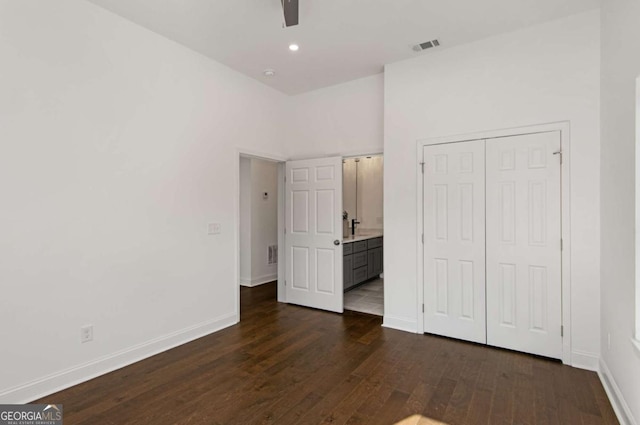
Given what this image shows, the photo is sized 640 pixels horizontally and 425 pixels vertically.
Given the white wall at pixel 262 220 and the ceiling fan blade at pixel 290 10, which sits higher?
the ceiling fan blade at pixel 290 10

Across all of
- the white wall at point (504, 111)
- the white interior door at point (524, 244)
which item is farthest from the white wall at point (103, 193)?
the white interior door at point (524, 244)

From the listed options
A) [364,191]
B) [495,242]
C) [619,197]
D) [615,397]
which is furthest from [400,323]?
[364,191]

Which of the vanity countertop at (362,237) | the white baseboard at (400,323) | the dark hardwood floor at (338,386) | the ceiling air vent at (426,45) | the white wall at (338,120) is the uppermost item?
the ceiling air vent at (426,45)

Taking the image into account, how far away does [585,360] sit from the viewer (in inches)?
115

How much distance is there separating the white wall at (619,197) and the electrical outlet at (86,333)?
389 cm

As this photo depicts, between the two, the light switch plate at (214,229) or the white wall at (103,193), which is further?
the light switch plate at (214,229)

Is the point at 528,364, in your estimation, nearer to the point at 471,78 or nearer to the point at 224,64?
the point at 471,78

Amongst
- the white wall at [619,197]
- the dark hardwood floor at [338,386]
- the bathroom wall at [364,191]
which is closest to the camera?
the white wall at [619,197]

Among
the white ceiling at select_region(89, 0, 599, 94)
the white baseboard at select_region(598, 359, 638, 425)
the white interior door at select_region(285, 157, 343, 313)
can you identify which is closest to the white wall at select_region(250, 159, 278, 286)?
the white interior door at select_region(285, 157, 343, 313)

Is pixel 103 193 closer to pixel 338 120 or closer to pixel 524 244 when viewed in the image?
pixel 338 120

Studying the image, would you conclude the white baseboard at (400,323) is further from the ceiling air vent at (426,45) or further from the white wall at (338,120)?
the ceiling air vent at (426,45)

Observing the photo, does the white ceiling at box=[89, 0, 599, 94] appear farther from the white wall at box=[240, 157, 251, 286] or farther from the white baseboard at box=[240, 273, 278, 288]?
the white baseboard at box=[240, 273, 278, 288]

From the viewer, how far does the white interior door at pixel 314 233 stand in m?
4.58

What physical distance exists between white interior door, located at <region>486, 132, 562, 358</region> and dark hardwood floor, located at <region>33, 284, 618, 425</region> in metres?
0.24
